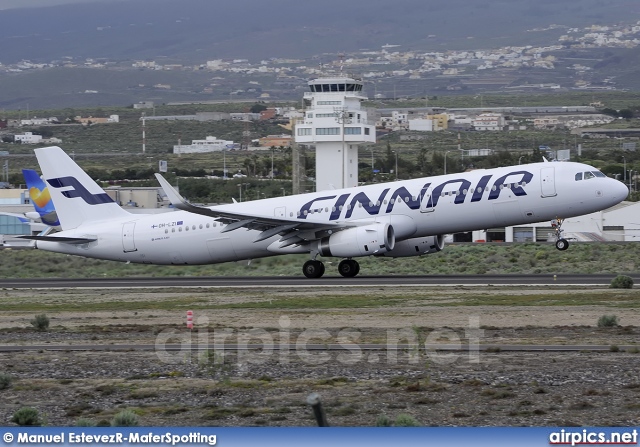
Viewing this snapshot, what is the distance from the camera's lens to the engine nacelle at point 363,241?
39.0 m

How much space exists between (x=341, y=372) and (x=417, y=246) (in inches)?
909

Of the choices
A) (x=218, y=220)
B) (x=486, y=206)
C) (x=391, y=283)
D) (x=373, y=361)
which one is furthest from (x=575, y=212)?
(x=373, y=361)

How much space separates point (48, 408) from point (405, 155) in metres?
154

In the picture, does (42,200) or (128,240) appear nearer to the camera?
(128,240)

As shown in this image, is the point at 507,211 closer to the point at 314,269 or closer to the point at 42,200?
the point at 314,269

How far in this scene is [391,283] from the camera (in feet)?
127

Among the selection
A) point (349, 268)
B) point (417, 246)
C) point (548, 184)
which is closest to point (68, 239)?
point (349, 268)

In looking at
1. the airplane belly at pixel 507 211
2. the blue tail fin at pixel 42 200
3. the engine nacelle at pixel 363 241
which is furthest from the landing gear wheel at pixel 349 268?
the blue tail fin at pixel 42 200

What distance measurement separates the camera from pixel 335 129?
96.7 metres

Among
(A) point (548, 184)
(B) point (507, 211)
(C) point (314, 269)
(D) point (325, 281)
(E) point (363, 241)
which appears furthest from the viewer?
(C) point (314, 269)

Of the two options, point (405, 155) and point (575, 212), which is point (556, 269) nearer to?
point (575, 212)

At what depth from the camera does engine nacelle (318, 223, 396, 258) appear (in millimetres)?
39031

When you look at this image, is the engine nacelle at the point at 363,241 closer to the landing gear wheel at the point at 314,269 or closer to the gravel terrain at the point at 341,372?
the landing gear wheel at the point at 314,269

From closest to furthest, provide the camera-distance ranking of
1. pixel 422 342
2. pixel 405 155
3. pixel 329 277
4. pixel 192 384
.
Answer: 1. pixel 192 384
2. pixel 422 342
3. pixel 329 277
4. pixel 405 155
